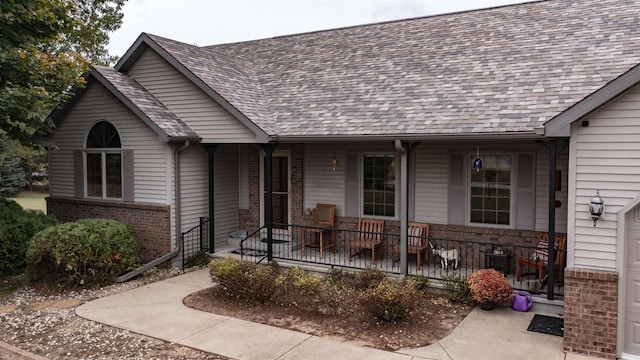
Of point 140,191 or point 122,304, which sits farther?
point 140,191

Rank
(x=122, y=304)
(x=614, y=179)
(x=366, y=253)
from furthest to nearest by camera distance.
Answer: (x=366, y=253), (x=122, y=304), (x=614, y=179)

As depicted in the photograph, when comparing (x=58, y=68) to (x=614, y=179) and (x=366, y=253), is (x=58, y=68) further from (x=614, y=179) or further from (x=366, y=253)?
(x=614, y=179)

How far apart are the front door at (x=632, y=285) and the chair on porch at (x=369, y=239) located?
195 inches

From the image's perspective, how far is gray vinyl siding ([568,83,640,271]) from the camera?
241 inches

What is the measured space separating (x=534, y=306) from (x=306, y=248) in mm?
5545

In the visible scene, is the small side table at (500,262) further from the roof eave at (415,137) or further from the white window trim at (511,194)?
the roof eave at (415,137)

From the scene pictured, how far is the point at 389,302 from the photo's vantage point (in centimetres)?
721

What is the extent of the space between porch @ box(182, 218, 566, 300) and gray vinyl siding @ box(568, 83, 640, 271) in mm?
1526

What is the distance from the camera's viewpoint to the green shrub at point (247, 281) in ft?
27.8

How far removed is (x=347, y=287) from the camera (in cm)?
932

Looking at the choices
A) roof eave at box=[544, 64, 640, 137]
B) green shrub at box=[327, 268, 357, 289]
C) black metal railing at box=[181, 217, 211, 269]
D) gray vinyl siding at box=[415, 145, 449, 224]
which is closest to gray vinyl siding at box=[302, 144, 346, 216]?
gray vinyl siding at box=[415, 145, 449, 224]

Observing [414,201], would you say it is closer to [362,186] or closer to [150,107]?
[362,186]

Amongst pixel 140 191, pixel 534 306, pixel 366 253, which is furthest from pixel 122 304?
pixel 534 306

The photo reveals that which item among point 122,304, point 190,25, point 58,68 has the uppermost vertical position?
point 190,25
